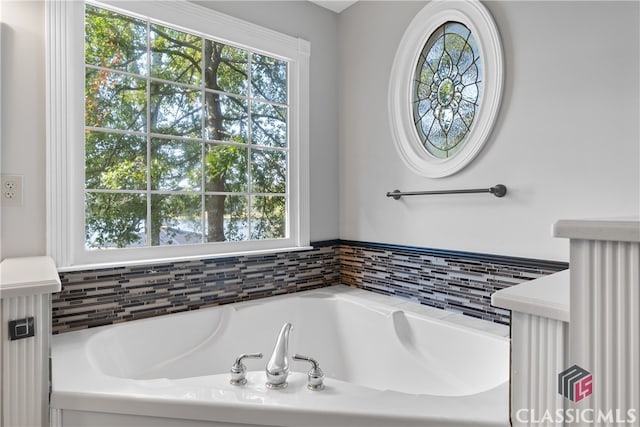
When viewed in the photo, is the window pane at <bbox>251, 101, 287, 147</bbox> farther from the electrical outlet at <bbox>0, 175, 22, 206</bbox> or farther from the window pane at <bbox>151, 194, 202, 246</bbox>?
the electrical outlet at <bbox>0, 175, 22, 206</bbox>

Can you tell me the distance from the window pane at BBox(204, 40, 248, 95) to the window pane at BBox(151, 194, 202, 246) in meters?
0.68

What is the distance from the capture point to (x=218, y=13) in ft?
6.41

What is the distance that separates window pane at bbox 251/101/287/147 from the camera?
2.19 m

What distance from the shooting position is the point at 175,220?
1.89 metres

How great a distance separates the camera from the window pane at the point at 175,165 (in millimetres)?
1830

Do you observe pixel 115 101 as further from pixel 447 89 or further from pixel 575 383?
pixel 575 383

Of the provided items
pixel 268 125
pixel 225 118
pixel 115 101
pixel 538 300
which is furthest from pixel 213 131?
pixel 538 300

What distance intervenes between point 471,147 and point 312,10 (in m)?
1.47

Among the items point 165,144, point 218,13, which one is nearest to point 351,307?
point 165,144

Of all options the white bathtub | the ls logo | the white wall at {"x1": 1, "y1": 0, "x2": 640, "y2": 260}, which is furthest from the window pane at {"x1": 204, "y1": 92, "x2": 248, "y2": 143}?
the ls logo

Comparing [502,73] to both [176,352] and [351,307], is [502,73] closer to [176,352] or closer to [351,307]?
[351,307]

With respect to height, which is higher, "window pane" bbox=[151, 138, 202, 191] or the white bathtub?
"window pane" bbox=[151, 138, 202, 191]

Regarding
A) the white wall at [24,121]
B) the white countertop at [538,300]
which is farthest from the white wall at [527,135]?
the white countertop at [538,300]

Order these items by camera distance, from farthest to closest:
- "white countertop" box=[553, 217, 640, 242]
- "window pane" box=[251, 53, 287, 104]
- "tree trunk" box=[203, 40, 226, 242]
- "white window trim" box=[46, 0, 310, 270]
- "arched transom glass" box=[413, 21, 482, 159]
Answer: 1. "window pane" box=[251, 53, 287, 104]
2. "tree trunk" box=[203, 40, 226, 242]
3. "arched transom glass" box=[413, 21, 482, 159]
4. "white window trim" box=[46, 0, 310, 270]
5. "white countertop" box=[553, 217, 640, 242]
